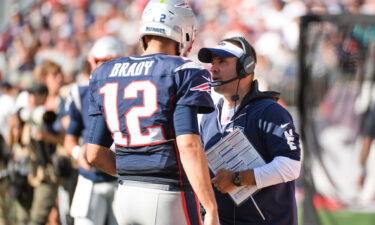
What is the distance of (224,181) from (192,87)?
0.70 meters

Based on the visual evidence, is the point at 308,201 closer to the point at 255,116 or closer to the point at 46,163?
the point at 46,163

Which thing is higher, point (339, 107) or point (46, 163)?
point (339, 107)

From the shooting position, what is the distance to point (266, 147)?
13.5 feet

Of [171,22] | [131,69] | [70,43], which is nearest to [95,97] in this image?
[131,69]

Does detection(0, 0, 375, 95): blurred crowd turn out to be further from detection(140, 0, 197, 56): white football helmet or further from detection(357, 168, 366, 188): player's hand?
detection(140, 0, 197, 56): white football helmet

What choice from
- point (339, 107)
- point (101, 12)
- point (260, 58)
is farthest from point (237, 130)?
point (101, 12)

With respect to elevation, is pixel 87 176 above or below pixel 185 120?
below

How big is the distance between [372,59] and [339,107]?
63 cm

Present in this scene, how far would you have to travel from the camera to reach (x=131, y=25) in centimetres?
1580

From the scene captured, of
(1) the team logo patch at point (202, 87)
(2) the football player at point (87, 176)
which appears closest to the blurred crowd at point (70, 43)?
(2) the football player at point (87, 176)

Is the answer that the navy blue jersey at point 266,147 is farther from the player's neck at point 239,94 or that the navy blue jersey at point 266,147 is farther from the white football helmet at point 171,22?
the white football helmet at point 171,22

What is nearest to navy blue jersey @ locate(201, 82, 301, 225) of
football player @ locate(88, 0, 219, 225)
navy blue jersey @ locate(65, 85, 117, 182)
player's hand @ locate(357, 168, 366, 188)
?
football player @ locate(88, 0, 219, 225)

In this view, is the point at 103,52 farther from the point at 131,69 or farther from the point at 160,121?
the point at 160,121

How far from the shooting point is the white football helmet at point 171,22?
376 centimetres
